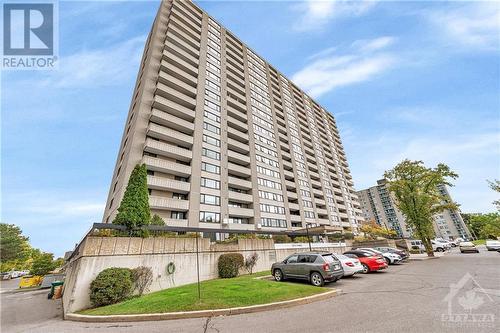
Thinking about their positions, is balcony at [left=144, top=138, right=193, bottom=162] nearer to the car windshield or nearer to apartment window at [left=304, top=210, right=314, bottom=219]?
the car windshield

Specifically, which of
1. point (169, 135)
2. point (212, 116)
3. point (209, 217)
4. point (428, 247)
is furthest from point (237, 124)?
point (428, 247)

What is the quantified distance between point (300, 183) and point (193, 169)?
28059 millimetres

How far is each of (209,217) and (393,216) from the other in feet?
362

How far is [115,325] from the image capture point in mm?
7805

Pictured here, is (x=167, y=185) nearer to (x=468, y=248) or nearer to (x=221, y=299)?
(x=221, y=299)

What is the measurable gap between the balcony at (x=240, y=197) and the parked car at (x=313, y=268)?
21.7 meters

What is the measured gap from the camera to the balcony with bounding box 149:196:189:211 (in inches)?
1023

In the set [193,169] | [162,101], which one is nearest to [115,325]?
[193,169]

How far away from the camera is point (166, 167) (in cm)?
2891

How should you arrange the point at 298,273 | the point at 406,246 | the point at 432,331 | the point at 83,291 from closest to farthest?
1. the point at 432,331
2. the point at 83,291
3. the point at 298,273
4. the point at 406,246

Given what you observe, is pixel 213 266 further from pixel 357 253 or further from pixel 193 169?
pixel 193 169

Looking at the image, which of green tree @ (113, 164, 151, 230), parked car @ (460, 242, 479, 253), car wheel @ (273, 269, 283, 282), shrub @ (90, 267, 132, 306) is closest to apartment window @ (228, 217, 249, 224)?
green tree @ (113, 164, 151, 230)

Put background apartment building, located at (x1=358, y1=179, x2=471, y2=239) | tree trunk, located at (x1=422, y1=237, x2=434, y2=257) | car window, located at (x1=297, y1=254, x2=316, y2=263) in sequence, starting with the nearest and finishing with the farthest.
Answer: car window, located at (x1=297, y1=254, x2=316, y2=263) < tree trunk, located at (x1=422, y1=237, x2=434, y2=257) < background apartment building, located at (x1=358, y1=179, x2=471, y2=239)

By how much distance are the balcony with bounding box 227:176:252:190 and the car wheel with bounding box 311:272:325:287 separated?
25.0 m
